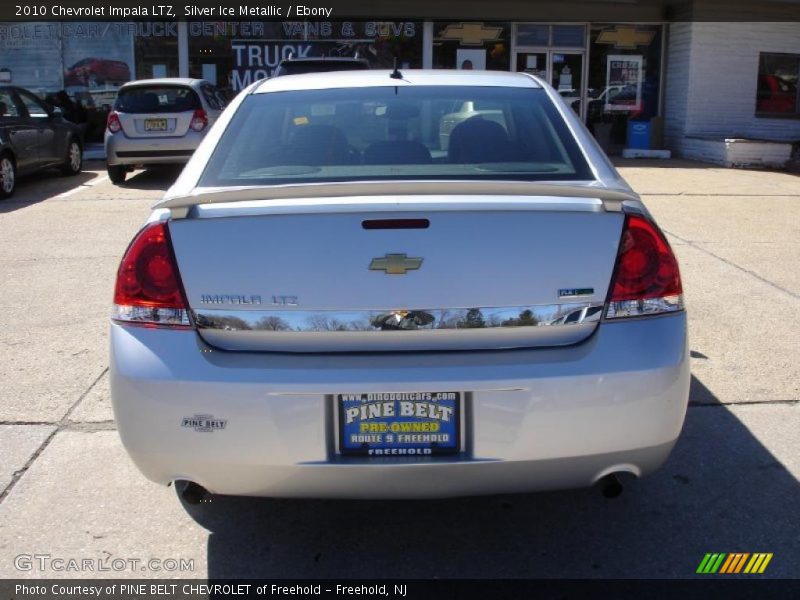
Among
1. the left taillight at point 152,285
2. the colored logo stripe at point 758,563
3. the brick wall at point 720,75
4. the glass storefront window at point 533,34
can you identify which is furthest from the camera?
the glass storefront window at point 533,34

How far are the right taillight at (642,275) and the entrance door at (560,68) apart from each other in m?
17.3

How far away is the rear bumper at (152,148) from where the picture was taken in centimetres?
1298

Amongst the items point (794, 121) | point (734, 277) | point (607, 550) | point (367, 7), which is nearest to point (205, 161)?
point (607, 550)

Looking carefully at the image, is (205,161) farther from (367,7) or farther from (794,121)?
(794,121)

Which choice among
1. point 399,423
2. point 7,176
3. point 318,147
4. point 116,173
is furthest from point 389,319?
point 116,173

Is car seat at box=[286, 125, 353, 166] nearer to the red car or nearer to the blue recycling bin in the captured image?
the red car

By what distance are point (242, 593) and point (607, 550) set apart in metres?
1.32

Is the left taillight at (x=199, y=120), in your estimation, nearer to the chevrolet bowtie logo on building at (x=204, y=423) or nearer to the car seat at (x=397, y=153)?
the car seat at (x=397, y=153)

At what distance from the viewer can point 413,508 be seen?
357 centimetres

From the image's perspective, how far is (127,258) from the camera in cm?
293

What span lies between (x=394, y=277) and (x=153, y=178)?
1240cm

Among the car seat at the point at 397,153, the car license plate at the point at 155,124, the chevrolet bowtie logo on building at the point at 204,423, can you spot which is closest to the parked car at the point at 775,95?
the car license plate at the point at 155,124

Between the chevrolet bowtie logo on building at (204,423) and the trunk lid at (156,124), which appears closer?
the chevrolet bowtie logo on building at (204,423)

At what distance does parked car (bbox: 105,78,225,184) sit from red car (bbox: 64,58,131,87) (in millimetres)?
5734
